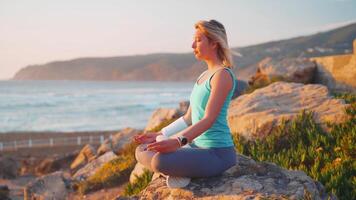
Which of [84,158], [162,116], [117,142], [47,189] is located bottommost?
[84,158]

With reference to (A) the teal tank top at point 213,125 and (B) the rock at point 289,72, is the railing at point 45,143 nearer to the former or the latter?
(B) the rock at point 289,72

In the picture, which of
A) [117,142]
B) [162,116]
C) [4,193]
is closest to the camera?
[4,193]

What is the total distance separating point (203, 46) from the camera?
3787mm

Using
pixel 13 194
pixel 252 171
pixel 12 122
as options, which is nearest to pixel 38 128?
pixel 12 122

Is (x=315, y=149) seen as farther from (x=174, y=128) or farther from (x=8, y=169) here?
(x=8, y=169)

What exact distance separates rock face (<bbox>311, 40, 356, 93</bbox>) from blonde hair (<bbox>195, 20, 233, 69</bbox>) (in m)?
10.2

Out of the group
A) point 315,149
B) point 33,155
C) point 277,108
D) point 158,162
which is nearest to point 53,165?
point 33,155

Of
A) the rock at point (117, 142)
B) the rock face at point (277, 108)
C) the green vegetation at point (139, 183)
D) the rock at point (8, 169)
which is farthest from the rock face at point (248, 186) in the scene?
the rock at point (8, 169)

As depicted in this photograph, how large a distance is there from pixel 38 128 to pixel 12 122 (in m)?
6.10

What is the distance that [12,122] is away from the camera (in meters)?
43.1

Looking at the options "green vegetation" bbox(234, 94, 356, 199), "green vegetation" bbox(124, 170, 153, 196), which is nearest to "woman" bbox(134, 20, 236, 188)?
"green vegetation" bbox(234, 94, 356, 199)

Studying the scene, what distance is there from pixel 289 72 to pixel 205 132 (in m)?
11.2

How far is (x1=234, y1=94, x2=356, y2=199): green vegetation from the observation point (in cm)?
555

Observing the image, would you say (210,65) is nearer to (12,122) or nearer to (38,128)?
(38,128)
